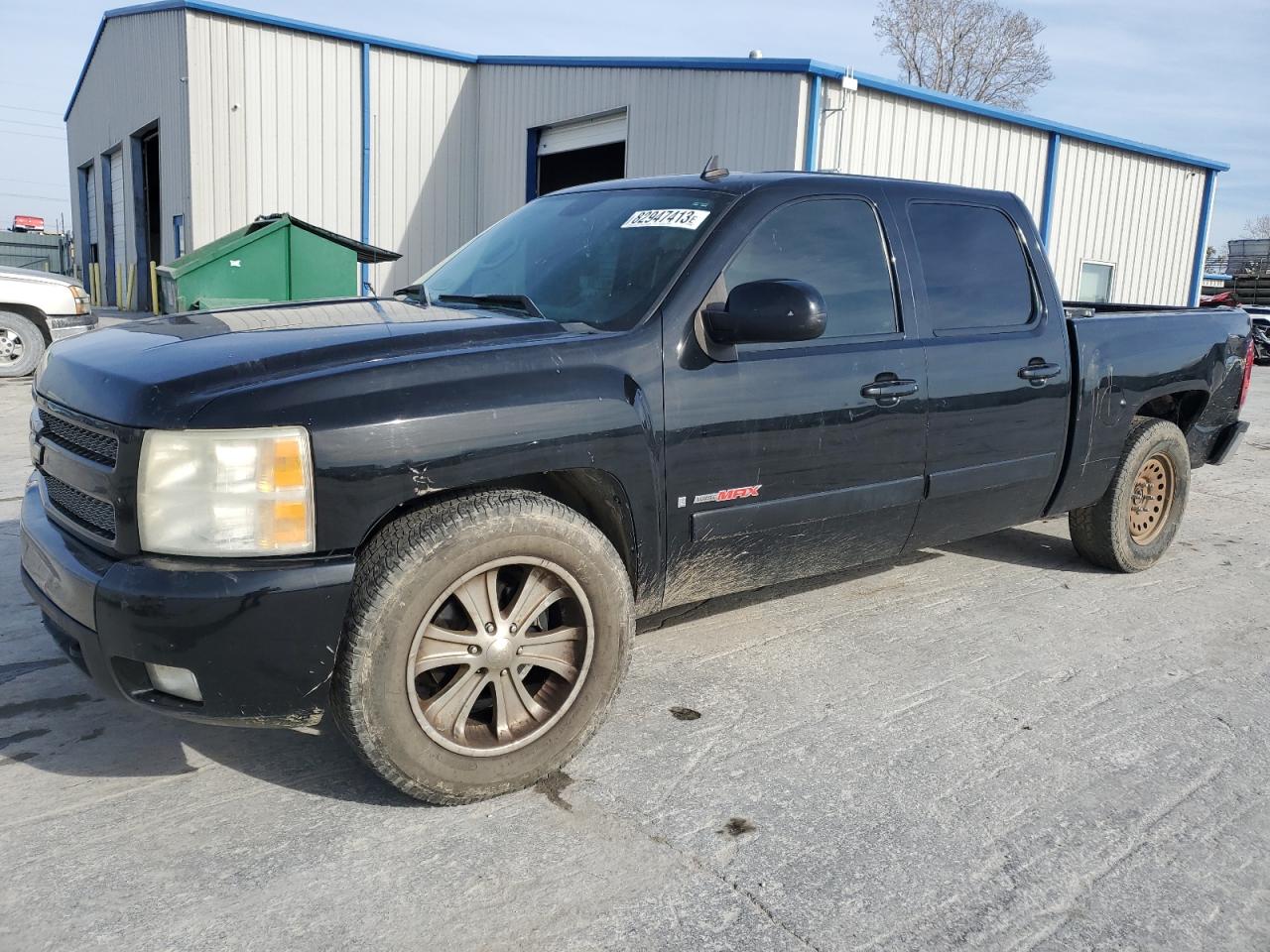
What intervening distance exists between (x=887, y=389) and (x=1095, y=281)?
1896cm

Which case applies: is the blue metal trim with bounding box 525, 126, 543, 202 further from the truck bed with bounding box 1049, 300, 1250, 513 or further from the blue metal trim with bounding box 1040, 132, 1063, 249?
the truck bed with bounding box 1049, 300, 1250, 513

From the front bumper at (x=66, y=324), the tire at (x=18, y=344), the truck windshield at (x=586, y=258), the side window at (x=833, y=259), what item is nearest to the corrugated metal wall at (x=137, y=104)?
the front bumper at (x=66, y=324)

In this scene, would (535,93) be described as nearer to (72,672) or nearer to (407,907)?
(72,672)

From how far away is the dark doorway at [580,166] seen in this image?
18641 mm

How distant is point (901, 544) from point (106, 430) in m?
2.77

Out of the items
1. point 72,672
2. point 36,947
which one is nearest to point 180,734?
point 72,672

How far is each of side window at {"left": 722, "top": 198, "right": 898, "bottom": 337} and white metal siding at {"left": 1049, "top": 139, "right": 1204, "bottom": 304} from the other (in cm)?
1629

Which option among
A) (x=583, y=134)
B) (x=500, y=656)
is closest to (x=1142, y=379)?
(x=500, y=656)

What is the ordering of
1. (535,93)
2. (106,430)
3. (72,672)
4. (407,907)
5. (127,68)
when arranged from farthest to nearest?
(127,68) → (535,93) → (72,672) → (106,430) → (407,907)

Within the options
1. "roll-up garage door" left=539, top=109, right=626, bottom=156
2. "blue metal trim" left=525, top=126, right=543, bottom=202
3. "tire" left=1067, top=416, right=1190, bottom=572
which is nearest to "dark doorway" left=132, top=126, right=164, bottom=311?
"blue metal trim" left=525, top=126, right=543, bottom=202

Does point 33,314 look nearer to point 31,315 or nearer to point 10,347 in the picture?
point 31,315

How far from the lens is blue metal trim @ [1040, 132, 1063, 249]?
17.6 m

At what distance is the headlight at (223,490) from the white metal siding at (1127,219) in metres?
18.4

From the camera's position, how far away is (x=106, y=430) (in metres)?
2.52
